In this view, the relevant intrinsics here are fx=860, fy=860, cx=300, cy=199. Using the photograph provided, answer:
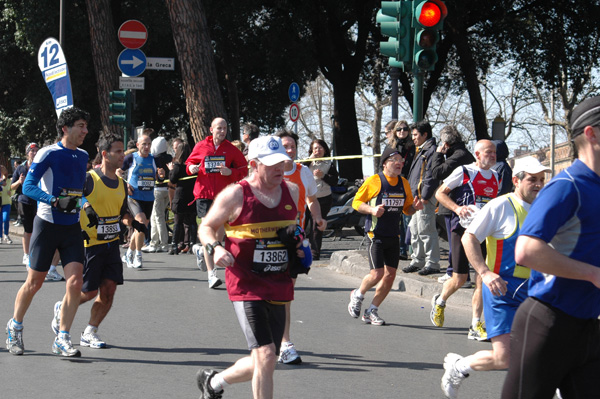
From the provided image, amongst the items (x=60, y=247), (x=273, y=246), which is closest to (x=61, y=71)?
(x=60, y=247)

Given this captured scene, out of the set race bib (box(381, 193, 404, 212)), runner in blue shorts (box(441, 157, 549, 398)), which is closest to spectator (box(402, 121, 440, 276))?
race bib (box(381, 193, 404, 212))

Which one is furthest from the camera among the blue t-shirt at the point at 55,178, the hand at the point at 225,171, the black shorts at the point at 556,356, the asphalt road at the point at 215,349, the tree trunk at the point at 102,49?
the tree trunk at the point at 102,49

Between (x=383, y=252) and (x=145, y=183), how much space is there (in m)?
6.10

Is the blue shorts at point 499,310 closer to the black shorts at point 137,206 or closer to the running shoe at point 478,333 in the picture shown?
the running shoe at point 478,333

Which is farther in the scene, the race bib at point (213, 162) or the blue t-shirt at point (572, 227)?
the race bib at point (213, 162)

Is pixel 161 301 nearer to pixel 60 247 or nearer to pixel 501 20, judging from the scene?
pixel 60 247

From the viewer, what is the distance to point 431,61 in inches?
441

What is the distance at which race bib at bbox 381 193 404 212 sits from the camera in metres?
8.65

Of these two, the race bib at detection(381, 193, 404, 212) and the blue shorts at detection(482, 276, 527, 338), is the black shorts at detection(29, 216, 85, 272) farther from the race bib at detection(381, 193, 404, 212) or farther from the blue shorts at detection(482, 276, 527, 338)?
the blue shorts at detection(482, 276, 527, 338)

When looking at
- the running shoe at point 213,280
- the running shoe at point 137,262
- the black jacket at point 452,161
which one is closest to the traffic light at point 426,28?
the black jacket at point 452,161

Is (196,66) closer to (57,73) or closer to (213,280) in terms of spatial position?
(57,73)

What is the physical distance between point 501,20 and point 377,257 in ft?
71.2

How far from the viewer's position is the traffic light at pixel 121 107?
17062 millimetres

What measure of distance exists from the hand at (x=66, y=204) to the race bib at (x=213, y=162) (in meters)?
4.54
